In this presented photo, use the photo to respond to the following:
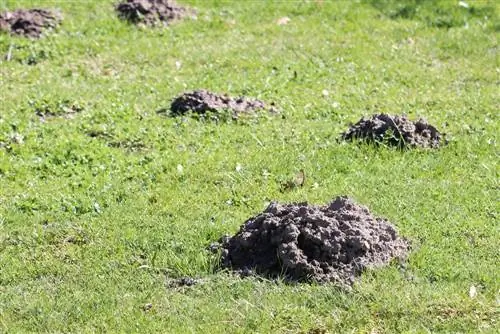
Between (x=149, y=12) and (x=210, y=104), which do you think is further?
(x=149, y=12)

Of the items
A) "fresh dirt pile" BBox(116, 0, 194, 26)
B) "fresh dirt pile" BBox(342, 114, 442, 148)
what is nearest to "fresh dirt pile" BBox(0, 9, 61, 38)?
"fresh dirt pile" BBox(116, 0, 194, 26)

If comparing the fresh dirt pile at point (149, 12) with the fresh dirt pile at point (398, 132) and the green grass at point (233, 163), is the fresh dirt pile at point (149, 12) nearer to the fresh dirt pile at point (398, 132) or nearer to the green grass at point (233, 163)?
the green grass at point (233, 163)

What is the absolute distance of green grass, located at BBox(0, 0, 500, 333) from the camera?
5598mm

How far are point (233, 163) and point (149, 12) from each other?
15.6 feet

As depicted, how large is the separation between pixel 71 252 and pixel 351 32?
637cm

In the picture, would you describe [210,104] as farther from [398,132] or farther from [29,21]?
[29,21]

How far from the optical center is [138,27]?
39.3 feet

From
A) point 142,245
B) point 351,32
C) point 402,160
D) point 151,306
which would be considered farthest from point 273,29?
point 151,306

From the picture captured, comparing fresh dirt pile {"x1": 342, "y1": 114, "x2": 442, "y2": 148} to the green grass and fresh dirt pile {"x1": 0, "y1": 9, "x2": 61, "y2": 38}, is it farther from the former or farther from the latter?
fresh dirt pile {"x1": 0, "y1": 9, "x2": 61, "y2": 38}

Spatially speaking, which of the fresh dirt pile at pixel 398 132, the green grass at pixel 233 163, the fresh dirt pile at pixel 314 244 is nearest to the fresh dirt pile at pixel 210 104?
the green grass at pixel 233 163

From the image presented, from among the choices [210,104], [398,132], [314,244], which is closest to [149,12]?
[210,104]

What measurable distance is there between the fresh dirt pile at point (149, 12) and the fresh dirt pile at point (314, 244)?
6343 millimetres

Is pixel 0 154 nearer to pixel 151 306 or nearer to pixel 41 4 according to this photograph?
pixel 151 306

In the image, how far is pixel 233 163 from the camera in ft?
26.0
